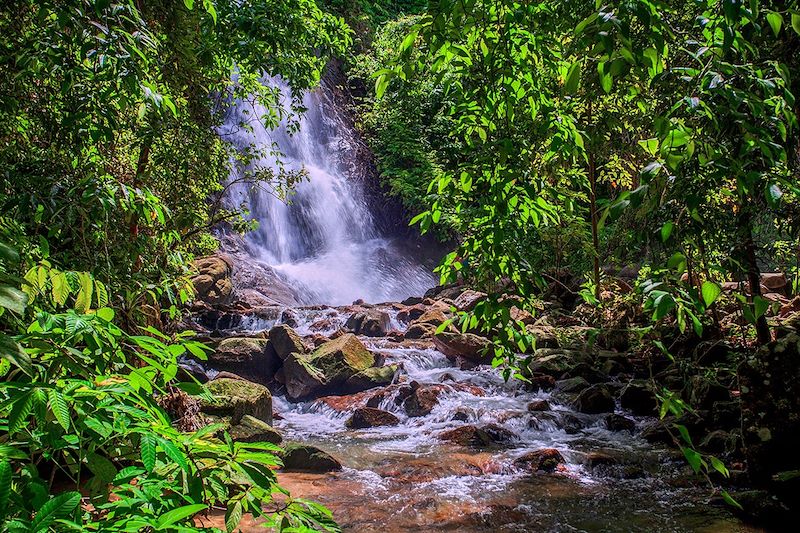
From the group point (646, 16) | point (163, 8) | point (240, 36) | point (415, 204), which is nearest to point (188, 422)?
point (240, 36)

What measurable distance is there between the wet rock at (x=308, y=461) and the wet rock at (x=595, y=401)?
14.5 ft

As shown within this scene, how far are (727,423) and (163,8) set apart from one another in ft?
28.8

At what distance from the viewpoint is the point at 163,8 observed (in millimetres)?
5664

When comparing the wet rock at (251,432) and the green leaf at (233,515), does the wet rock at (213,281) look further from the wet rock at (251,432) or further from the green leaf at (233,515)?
the green leaf at (233,515)

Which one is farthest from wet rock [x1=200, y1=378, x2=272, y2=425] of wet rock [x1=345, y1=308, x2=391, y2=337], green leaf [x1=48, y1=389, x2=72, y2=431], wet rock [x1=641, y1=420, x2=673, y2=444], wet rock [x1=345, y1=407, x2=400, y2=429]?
wet rock [x1=345, y1=308, x2=391, y2=337]

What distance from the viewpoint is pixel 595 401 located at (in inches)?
333

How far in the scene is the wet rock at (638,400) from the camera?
8305 millimetres

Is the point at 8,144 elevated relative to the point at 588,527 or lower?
→ elevated

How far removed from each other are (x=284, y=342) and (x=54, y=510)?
10.0 metres

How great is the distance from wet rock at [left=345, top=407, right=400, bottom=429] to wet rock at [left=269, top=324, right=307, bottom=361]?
8.95 ft

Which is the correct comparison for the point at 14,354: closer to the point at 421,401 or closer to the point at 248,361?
the point at 421,401

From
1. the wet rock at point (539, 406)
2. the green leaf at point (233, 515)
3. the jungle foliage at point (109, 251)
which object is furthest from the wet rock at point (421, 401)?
the green leaf at point (233, 515)

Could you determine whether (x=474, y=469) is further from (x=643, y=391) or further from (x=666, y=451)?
(x=643, y=391)

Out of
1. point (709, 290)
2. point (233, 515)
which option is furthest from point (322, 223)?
point (709, 290)
